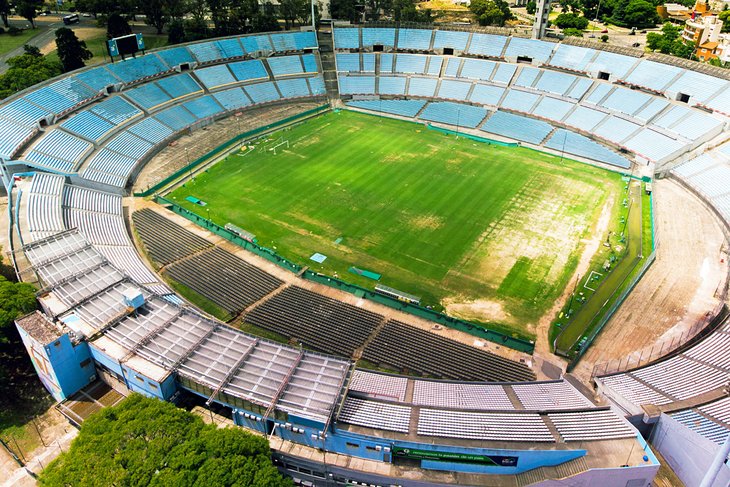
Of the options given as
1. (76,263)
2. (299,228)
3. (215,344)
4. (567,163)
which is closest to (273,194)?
(299,228)

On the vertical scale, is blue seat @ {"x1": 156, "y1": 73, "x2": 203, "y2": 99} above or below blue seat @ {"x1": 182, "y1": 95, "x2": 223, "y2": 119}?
above

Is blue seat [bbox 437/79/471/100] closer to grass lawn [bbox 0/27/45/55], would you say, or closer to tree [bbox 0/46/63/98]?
tree [bbox 0/46/63/98]

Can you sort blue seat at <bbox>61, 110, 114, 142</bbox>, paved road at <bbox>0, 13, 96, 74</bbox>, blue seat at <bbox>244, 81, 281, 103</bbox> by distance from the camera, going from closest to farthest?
blue seat at <bbox>61, 110, 114, 142</bbox>, blue seat at <bbox>244, 81, 281, 103</bbox>, paved road at <bbox>0, 13, 96, 74</bbox>

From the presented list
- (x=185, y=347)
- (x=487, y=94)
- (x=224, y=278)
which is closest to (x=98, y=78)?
(x=224, y=278)

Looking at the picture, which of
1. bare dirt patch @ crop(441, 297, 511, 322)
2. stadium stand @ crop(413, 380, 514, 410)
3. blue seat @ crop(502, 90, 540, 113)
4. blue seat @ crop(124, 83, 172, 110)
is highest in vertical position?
blue seat @ crop(124, 83, 172, 110)

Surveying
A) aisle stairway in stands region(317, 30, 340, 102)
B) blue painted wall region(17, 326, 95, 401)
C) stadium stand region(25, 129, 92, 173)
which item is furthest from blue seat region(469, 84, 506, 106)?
blue painted wall region(17, 326, 95, 401)

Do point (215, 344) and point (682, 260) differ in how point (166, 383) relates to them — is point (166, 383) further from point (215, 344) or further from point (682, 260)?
point (682, 260)
